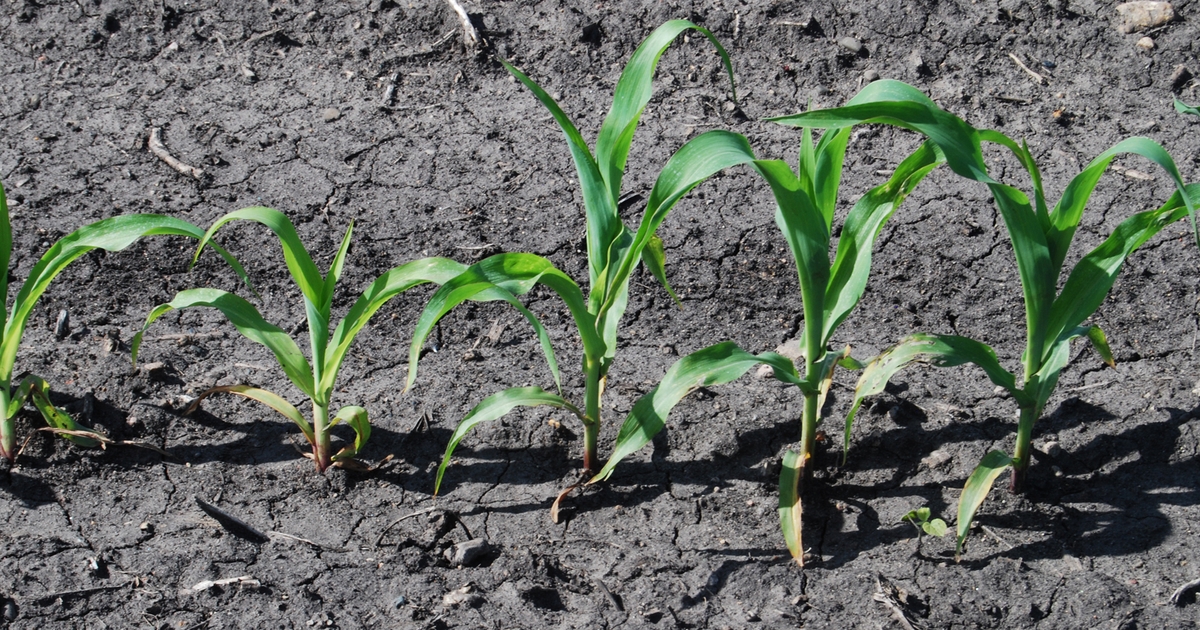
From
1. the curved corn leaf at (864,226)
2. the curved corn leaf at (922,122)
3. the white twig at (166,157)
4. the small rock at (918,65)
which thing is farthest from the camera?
the small rock at (918,65)

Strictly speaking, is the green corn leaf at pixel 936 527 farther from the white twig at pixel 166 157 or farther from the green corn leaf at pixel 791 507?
the white twig at pixel 166 157

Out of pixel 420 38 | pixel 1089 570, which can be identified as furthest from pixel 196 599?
pixel 420 38

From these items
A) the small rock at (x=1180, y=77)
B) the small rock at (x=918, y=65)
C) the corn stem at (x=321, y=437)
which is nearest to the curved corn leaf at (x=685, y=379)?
the corn stem at (x=321, y=437)

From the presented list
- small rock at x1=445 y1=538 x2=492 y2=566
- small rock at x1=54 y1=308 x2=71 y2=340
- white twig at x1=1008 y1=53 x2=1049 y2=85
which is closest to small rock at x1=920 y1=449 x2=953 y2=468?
small rock at x1=445 y1=538 x2=492 y2=566

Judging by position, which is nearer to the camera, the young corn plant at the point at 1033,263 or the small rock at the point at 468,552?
the young corn plant at the point at 1033,263

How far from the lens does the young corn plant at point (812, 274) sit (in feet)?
6.31

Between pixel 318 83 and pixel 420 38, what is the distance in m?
0.37

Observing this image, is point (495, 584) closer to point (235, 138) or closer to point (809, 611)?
point (809, 611)

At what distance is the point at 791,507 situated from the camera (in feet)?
7.11

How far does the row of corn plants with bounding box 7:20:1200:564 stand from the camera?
187 centimetres

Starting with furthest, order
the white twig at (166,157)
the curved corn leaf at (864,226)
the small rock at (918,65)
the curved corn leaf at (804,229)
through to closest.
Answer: the small rock at (918,65) → the white twig at (166,157) → the curved corn leaf at (864,226) → the curved corn leaf at (804,229)

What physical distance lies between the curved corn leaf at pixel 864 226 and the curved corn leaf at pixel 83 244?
113 cm

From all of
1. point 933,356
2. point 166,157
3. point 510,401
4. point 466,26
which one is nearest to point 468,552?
point 510,401

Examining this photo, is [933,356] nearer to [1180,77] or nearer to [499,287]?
[499,287]
